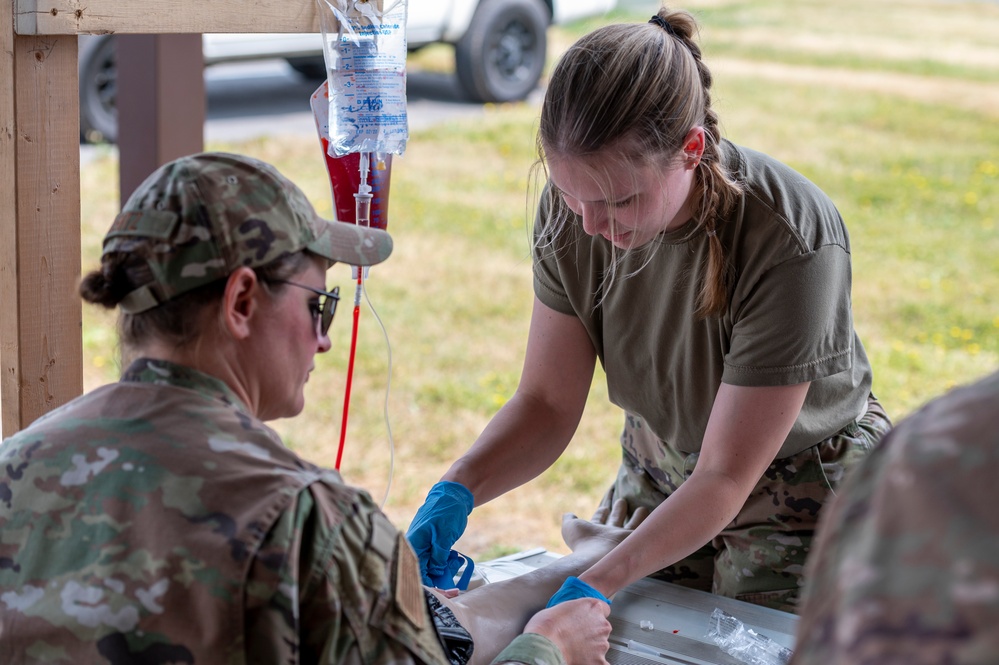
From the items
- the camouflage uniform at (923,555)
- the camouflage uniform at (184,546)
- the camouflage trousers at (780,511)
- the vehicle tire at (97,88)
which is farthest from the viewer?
the vehicle tire at (97,88)

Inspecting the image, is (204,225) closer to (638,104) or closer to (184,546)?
(184,546)

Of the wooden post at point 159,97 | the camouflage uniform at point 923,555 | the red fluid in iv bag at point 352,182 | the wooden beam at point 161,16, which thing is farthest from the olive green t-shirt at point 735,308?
the wooden post at point 159,97

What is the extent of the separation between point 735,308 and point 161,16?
3.21 ft

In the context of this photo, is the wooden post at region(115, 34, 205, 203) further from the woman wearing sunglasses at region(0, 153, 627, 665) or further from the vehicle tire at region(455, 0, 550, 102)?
the vehicle tire at region(455, 0, 550, 102)

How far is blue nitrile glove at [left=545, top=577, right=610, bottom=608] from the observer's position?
1.65m

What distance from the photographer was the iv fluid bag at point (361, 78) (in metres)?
1.83

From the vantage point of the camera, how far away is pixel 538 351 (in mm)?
1967

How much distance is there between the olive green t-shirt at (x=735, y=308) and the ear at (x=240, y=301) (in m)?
0.80

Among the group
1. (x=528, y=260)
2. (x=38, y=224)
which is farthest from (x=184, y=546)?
(x=528, y=260)

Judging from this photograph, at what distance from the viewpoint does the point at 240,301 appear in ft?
3.74

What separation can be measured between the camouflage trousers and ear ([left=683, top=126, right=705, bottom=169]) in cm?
54

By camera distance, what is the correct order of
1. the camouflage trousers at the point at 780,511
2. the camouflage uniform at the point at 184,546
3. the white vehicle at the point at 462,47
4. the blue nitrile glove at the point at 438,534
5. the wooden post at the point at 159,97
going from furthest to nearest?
the white vehicle at the point at 462,47 → the wooden post at the point at 159,97 → the camouflage trousers at the point at 780,511 → the blue nitrile glove at the point at 438,534 → the camouflage uniform at the point at 184,546

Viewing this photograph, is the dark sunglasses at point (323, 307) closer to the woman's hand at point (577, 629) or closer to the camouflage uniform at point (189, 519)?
the camouflage uniform at point (189, 519)

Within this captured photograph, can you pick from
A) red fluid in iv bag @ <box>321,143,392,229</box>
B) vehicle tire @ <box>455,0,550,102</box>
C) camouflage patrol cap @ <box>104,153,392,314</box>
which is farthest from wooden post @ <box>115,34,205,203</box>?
vehicle tire @ <box>455,0,550,102</box>
